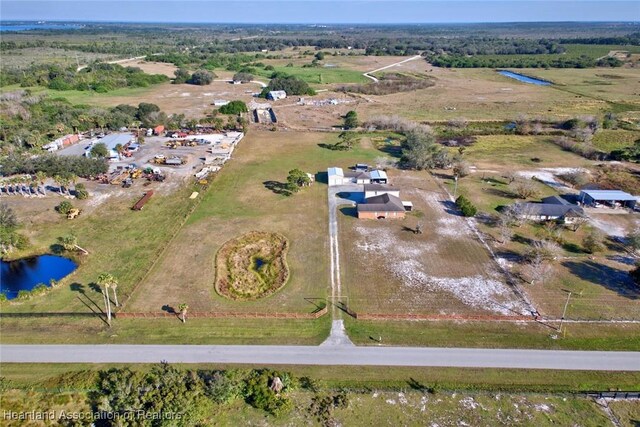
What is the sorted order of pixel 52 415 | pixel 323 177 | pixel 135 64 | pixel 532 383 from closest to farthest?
pixel 52 415 < pixel 532 383 < pixel 323 177 < pixel 135 64

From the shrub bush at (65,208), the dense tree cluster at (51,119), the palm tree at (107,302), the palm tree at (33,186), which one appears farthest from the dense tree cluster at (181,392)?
the dense tree cluster at (51,119)

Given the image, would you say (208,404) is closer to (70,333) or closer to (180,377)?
(180,377)

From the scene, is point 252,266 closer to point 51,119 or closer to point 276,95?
point 51,119

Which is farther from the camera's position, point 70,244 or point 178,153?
point 178,153

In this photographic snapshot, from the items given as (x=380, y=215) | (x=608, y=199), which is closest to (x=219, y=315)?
(x=380, y=215)

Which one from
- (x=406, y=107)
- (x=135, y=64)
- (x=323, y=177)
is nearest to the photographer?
(x=323, y=177)

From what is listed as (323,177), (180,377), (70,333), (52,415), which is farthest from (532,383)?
(323,177)

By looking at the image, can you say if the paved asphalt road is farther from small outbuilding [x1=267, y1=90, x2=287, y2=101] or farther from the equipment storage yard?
small outbuilding [x1=267, y1=90, x2=287, y2=101]
